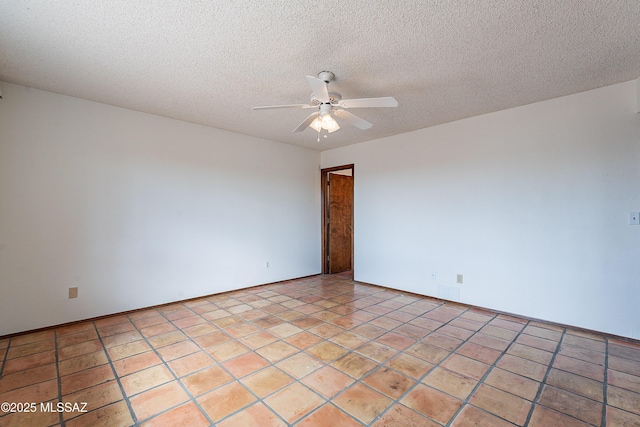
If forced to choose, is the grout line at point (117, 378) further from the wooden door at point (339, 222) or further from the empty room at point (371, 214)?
the wooden door at point (339, 222)

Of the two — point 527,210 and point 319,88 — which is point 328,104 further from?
point 527,210

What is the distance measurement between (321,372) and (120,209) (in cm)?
302

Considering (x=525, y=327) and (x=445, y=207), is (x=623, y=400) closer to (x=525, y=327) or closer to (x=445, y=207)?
(x=525, y=327)

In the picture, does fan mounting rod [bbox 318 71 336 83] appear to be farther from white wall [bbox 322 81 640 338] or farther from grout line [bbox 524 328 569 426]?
grout line [bbox 524 328 569 426]

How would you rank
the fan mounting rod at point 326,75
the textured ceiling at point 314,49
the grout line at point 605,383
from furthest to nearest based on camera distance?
1. the fan mounting rod at point 326,75
2. the textured ceiling at point 314,49
3. the grout line at point 605,383

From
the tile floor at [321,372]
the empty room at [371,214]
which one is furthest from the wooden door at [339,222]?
the tile floor at [321,372]

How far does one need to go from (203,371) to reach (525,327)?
3270mm

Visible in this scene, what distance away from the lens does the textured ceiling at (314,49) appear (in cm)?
179

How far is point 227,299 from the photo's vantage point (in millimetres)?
4047

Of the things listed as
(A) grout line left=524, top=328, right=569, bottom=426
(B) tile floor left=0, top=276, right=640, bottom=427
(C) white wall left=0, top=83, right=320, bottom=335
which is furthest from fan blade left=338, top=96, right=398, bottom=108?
(C) white wall left=0, top=83, right=320, bottom=335

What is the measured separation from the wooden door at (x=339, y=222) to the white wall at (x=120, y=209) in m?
1.27

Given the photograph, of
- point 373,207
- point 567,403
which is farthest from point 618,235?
point 373,207

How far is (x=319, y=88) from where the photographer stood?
7.15 feet

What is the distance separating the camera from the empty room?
1.84 meters
